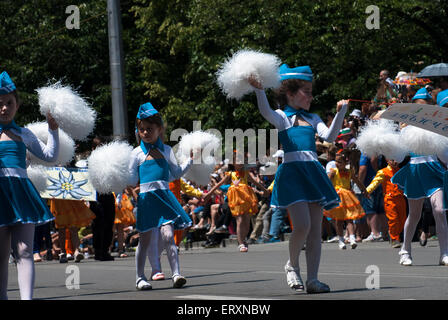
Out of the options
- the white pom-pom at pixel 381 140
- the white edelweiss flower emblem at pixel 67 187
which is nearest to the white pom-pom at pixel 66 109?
the white pom-pom at pixel 381 140

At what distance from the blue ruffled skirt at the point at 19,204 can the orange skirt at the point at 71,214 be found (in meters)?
8.26

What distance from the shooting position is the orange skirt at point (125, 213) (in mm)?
17906

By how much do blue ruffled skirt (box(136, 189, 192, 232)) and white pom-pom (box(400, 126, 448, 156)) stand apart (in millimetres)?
2732

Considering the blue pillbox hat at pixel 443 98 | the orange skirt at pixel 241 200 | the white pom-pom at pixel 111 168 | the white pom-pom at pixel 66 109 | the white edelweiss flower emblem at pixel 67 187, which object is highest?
the blue pillbox hat at pixel 443 98

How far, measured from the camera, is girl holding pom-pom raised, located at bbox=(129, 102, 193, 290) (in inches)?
380

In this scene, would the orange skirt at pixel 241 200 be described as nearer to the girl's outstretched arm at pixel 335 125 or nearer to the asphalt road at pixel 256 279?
the asphalt road at pixel 256 279

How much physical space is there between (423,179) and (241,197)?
6618mm

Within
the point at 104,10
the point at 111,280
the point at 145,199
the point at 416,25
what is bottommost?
the point at 111,280

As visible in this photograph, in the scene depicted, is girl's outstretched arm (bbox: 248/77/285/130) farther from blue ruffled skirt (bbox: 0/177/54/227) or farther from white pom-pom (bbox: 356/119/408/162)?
white pom-pom (bbox: 356/119/408/162)

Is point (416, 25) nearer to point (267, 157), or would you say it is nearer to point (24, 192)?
point (267, 157)

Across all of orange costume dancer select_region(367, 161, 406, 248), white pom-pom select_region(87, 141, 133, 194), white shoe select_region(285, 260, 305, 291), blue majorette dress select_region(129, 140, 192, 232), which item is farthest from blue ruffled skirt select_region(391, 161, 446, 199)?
orange costume dancer select_region(367, 161, 406, 248)

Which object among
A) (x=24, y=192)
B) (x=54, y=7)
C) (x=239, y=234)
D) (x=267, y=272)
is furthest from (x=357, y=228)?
(x=54, y=7)

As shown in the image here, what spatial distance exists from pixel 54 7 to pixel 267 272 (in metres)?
24.0

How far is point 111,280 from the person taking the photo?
1082cm
